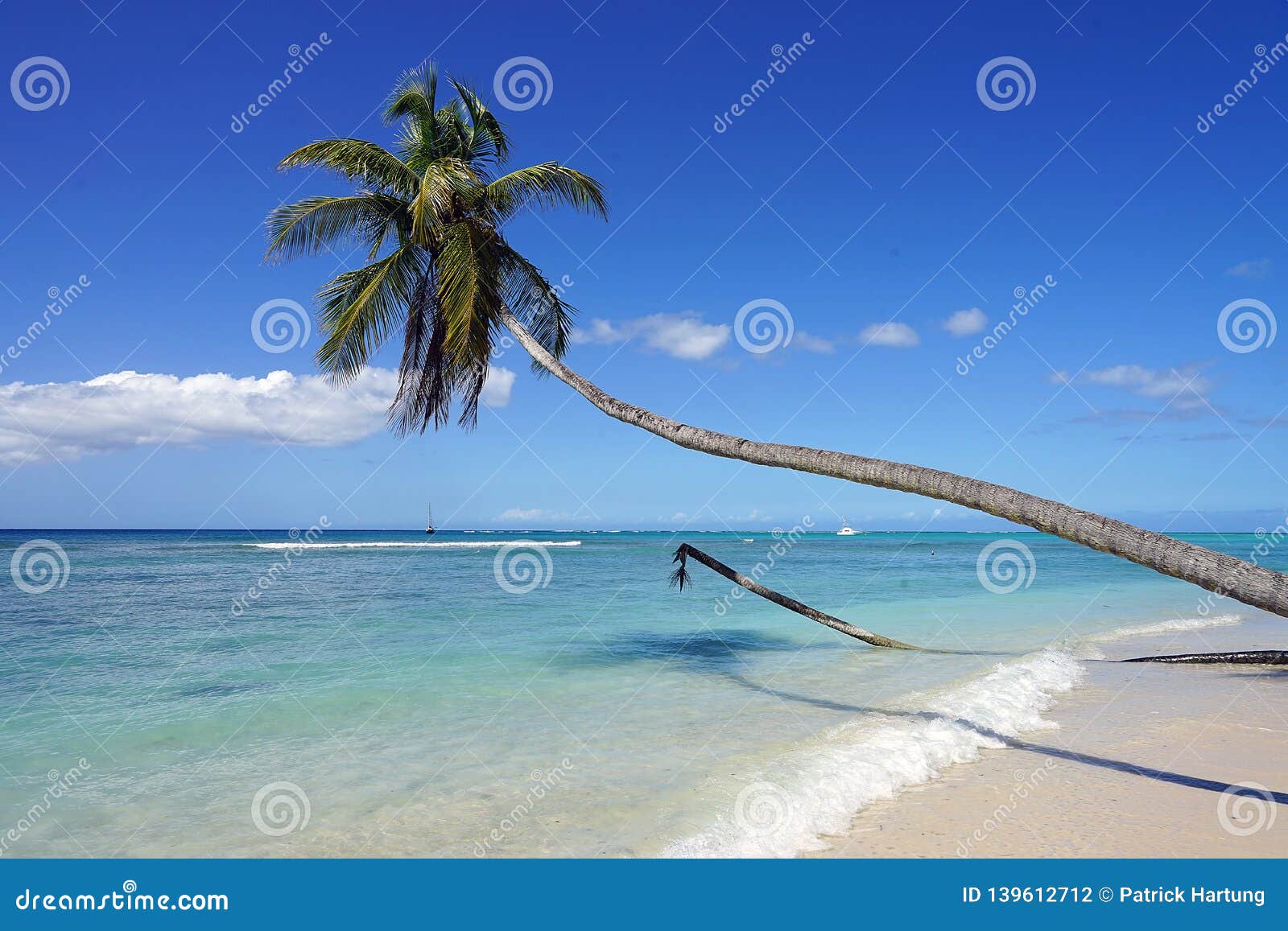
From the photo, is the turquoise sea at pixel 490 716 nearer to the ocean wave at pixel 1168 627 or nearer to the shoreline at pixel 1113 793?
the ocean wave at pixel 1168 627

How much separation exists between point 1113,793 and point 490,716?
18.6 ft

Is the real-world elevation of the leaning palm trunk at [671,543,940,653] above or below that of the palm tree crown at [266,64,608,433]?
below

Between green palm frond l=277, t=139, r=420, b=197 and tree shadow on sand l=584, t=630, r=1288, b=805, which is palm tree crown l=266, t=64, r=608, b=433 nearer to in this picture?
green palm frond l=277, t=139, r=420, b=197

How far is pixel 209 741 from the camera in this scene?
6.96m

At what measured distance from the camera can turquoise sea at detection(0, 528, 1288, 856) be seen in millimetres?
5008

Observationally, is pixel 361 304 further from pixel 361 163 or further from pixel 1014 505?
pixel 1014 505

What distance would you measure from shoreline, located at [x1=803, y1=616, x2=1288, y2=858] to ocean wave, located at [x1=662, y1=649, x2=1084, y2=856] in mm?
167

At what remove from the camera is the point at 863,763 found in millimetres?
5977

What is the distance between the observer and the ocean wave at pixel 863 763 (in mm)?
4703

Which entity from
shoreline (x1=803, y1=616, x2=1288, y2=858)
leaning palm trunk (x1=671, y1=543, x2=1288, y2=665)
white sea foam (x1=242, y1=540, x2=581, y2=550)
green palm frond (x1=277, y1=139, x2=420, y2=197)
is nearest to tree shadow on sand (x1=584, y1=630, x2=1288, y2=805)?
shoreline (x1=803, y1=616, x2=1288, y2=858)

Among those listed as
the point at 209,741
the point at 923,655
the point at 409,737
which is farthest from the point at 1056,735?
the point at 209,741

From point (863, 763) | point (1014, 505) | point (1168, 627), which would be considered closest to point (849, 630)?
point (863, 763)

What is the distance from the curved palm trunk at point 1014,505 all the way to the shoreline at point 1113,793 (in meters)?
1.79

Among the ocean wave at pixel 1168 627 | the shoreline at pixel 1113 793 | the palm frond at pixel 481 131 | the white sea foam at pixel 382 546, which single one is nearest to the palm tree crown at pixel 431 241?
the palm frond at pixel 481 131
